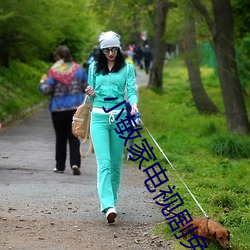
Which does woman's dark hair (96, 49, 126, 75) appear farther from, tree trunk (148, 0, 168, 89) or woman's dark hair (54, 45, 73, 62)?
tree trunk (148, 0, 168, 89)

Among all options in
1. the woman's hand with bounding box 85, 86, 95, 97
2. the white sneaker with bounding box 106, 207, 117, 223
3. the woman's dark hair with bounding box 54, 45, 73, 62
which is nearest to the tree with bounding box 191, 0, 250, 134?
the woman's dark hair with bounding box 54, 45, 73, 62

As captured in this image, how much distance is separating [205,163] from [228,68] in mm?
4635

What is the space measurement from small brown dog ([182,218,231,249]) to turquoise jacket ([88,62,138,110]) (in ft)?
5.23

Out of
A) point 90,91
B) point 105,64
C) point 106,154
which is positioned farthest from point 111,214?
point 105,64

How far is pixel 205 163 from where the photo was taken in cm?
1248

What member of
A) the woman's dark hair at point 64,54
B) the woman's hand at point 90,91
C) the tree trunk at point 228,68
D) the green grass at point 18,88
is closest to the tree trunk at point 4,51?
the green grass at point 18,88

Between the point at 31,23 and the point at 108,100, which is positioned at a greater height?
the point at 108,100

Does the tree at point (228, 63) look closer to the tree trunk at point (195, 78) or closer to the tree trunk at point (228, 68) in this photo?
the tree trunk at point (228, 68)

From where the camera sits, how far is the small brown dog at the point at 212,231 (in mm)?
6199

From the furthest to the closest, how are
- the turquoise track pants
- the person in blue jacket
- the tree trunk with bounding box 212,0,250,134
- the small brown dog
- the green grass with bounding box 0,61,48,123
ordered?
the green grass with bounding box 0,61,48,123 → the tree trunk with bounding box 212,0,250,134 → the person in blue jacket → the turquoise track pants → the small brown dog

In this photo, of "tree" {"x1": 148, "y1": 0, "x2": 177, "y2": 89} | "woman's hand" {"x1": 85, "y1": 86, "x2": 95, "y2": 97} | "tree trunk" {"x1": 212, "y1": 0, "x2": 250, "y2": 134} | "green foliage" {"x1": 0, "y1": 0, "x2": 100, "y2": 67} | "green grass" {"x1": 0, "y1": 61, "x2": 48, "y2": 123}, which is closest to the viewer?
"woman's hand" {"x1": 85, "y1": 86, "x2": 95, "y2": 97}

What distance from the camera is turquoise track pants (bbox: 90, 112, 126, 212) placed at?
750 cm

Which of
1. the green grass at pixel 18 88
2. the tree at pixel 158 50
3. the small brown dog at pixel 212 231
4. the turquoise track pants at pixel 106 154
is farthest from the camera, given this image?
the tree at pixel 158 50

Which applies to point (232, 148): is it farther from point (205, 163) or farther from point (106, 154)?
point (106, 154)
